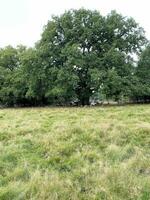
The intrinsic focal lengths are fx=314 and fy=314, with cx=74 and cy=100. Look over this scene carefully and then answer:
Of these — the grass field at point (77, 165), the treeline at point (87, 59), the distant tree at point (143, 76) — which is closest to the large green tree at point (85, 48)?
the treeline at point (87, 59)

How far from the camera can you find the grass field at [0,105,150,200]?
497cm

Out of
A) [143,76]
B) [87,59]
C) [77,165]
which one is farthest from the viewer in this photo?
[143,76]

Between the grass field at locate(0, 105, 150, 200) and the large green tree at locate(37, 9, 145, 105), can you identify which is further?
the large green tree at locate(37, 9, 145, 105)

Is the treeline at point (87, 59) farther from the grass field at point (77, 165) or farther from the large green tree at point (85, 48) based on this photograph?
the grass field at point (77, 165)

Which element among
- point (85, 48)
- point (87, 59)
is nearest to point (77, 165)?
point (87, 59)

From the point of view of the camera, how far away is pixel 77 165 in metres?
6.46

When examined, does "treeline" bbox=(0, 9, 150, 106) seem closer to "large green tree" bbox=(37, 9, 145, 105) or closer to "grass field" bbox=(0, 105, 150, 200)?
"large green tree" bbox=(37, 9, 145, 105)

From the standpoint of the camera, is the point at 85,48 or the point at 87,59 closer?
the point at 87,59

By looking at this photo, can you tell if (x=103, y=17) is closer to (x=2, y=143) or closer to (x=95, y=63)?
(x=95, y=63)

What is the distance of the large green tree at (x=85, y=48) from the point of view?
32.9 m

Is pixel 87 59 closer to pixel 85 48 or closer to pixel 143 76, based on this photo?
pixel 85 48

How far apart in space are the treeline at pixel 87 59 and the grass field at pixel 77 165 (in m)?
22.7

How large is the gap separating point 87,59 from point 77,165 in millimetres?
28257

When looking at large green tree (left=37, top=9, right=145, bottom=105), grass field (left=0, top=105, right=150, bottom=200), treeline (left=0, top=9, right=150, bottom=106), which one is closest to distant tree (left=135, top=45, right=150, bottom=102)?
treeline (left=0, top=9, right=150, bottom=106)
